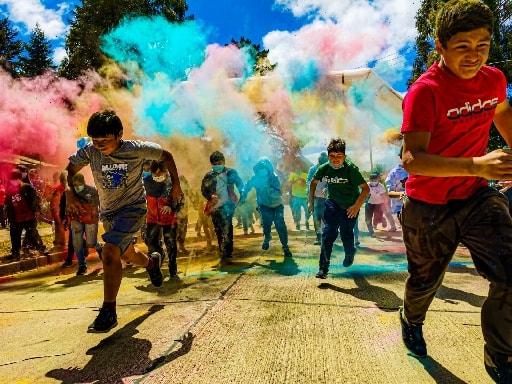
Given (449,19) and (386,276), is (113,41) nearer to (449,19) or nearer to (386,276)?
(386,276)

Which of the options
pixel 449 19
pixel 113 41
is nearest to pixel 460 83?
pixel 449 19

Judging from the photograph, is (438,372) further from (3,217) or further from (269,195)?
(3,217)

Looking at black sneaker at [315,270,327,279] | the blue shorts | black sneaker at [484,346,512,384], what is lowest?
black sneaker at [484,346,512,384]

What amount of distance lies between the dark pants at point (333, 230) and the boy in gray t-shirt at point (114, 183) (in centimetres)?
203

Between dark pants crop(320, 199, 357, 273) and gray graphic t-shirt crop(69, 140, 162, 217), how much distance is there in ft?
Result: 7.16

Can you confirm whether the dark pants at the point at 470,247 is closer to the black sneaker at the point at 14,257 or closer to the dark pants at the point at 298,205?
the black sneaker at the point at 14,257

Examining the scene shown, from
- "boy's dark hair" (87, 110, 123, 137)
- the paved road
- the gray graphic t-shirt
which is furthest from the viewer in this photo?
the gray graphic t-shirt

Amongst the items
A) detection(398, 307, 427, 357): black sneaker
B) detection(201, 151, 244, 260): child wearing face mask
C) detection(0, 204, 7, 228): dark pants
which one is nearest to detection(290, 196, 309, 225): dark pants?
detection(201, 151, 244, 260): child wearing face mask

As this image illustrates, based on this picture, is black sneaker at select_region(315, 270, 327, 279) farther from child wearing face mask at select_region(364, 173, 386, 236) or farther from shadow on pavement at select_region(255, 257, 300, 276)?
child wearing face mask at select_region(364, 173, 386, 236)

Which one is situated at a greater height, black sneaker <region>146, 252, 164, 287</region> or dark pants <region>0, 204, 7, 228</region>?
dark pants <region>0, 204, 7, 228</region>

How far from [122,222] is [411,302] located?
217cm

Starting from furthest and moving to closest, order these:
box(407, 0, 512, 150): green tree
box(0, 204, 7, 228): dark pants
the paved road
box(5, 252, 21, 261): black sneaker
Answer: box(407, 0, 512, 150): green tree
box(0, 204, 7, 228): dark pants
box(5, 252, 21, 261): black sneaker
the paved road

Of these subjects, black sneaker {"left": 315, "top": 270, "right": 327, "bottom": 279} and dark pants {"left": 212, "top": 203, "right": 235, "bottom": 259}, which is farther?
dark pants {"left": 212, "top": 203, "right": 235, "bottom": 259}

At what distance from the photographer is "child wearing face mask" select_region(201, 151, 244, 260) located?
21.2 feet
